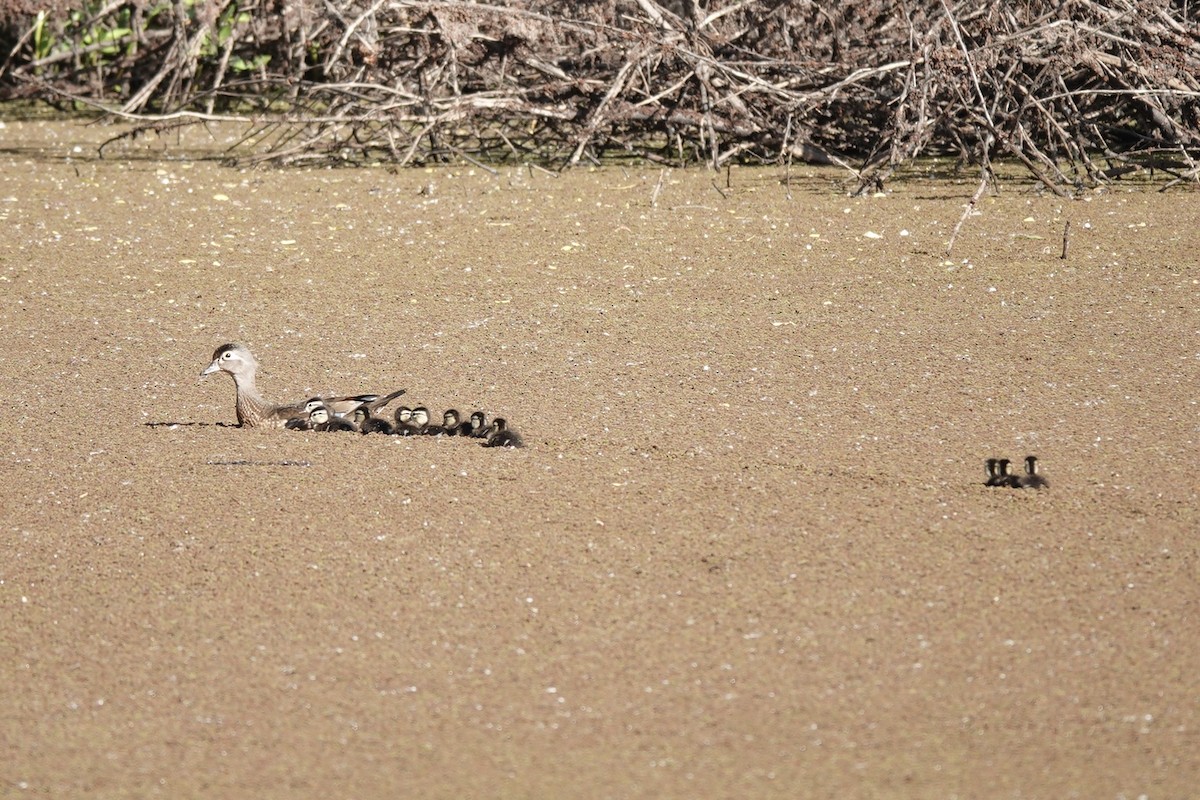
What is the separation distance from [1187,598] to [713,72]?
8116 millimetres

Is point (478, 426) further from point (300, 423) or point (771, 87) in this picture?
point (771, 87)

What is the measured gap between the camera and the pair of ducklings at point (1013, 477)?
5.39 m

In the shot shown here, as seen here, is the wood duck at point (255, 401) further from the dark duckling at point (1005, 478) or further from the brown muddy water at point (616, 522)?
the dark duckling at point (1005, 478)

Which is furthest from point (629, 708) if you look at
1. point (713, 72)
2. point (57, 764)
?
point (713, 72)

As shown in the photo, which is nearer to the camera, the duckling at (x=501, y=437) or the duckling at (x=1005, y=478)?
the duckling at (x=1005, y=478)

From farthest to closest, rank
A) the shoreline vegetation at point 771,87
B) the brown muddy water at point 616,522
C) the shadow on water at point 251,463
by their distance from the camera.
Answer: the shoreline vegetation at point 771,87 < the shadow on water at point 251,463 < the brown muddy water at point 616,522

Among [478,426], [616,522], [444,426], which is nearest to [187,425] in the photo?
[444,426]

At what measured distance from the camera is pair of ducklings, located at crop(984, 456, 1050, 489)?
5387 mm

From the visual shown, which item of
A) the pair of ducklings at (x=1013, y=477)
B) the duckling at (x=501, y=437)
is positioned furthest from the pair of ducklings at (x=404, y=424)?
the pair of ducklings at (x=1013, y=477)

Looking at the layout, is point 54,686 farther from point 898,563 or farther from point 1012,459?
point 1012,459

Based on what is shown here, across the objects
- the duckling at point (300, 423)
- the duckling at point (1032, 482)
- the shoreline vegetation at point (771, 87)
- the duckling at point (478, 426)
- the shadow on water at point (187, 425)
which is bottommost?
the shadow on water at point (187, 425)

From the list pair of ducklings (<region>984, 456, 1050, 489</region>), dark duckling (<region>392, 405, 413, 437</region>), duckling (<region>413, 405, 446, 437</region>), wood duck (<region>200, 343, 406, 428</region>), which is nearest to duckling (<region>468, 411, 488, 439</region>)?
duckling (<region>413, 405, 446, 437</region>)

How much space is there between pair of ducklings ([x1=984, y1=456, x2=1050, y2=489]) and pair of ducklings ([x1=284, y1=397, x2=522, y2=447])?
1.67m

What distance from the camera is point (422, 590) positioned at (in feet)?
15.4
